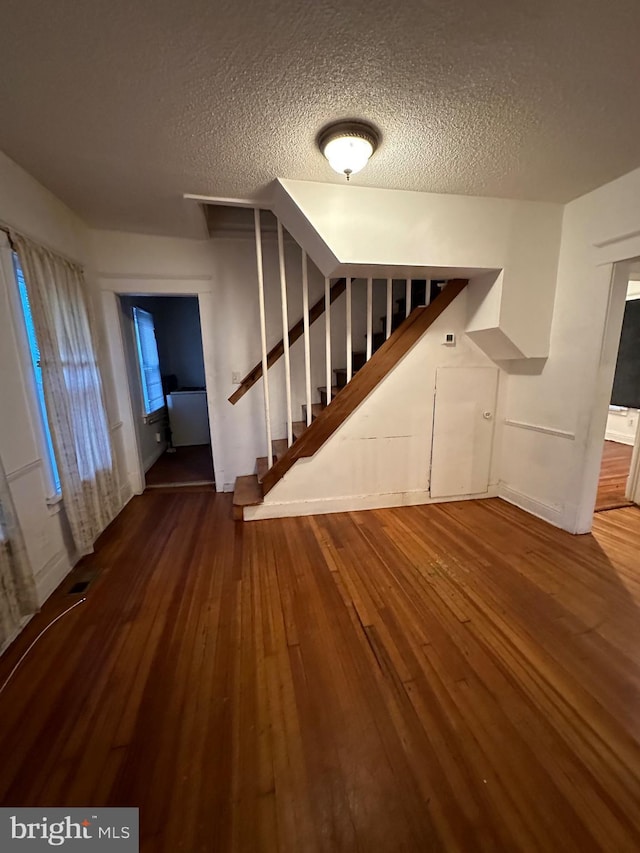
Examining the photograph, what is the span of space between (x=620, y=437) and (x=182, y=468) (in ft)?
20.3

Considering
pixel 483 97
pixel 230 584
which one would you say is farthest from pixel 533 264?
pixel 230 584

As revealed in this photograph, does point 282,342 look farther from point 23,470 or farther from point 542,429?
point 542,429

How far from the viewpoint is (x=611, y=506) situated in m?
2.91

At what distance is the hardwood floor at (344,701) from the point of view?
3.20ft

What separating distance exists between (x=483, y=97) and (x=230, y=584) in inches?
110

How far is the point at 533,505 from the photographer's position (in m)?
2.84

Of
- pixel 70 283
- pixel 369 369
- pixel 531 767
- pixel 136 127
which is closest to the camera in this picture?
pixel 531 767

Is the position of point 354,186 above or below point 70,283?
above

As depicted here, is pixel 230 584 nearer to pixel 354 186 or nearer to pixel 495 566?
pixel 495 566

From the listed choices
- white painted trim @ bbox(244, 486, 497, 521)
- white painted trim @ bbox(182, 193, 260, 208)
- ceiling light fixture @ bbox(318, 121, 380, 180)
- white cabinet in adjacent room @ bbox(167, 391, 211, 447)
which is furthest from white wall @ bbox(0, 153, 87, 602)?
white cabinet in adjacent room @ bbox(167, 391, 211, 447)

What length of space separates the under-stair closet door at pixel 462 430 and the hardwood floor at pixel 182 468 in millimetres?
2491

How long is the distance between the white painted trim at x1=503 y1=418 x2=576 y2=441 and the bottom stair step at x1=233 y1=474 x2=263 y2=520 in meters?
2.38

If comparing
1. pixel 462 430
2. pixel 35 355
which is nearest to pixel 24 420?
pixel 35 355

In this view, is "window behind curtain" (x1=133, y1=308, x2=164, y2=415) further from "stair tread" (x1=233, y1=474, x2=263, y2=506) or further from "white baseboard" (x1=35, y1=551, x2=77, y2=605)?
"white baseboard" (x1=35, y1=551, x2=77, y2=605)
